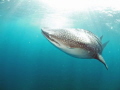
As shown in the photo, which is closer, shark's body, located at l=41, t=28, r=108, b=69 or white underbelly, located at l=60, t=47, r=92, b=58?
shark's body, located at l=41, t=28, r=108, b=69

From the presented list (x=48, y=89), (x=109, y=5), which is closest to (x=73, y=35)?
(x=109, y=5)

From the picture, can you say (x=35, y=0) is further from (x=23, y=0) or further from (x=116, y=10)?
(x=116, y=10)

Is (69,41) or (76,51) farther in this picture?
(76,51)

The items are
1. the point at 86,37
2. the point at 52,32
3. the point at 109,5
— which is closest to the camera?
the point at 52,32

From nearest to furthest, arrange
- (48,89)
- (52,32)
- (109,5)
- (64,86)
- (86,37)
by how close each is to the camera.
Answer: (52,32) < (86,37) < (109,5) < (48,89) < (64,86)

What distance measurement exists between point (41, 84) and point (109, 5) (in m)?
18.3

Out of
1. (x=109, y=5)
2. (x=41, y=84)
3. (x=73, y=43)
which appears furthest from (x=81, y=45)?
(x=41, y=84)

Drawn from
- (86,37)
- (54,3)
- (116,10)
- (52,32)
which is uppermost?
(52,32)

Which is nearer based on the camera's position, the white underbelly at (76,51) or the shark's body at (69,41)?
the shark's body at (69,41)

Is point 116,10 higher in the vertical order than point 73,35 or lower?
lower

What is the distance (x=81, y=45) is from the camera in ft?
7.83

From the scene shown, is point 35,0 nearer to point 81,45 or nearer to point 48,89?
point 48,89

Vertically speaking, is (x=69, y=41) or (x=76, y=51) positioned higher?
(x=69, y=41)

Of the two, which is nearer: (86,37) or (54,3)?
(86,37)
